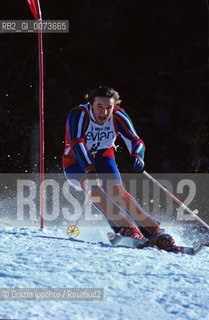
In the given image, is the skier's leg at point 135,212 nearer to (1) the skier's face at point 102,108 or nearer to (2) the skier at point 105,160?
(2) the skier at point 105,160

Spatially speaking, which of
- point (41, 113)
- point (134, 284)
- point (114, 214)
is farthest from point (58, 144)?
point (134, 284)

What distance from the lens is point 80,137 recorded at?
13.0 ft

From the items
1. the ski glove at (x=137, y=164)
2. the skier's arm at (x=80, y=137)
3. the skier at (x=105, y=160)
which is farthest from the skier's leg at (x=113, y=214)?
the ski glove at (x=137, y=164)

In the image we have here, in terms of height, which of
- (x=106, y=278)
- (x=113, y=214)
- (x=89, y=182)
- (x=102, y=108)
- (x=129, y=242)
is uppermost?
(x=102, y=108)

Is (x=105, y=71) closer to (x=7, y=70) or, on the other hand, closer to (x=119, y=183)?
(x=7, y=70)

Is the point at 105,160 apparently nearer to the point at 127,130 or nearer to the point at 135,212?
the point at 127,130

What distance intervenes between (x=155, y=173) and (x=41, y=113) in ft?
11.5

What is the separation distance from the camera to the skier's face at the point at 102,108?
3.94 metres

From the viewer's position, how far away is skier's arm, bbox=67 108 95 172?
3.89 metres

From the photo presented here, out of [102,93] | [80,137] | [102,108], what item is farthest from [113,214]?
[102,93]

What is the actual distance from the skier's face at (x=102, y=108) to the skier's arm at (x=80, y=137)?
10cm

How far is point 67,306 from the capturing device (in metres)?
2.60

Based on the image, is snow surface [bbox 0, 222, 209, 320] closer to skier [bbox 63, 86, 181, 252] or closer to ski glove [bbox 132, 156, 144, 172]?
skier [bbox 63, 86, 181, 252]

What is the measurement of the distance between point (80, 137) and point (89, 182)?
434mm
